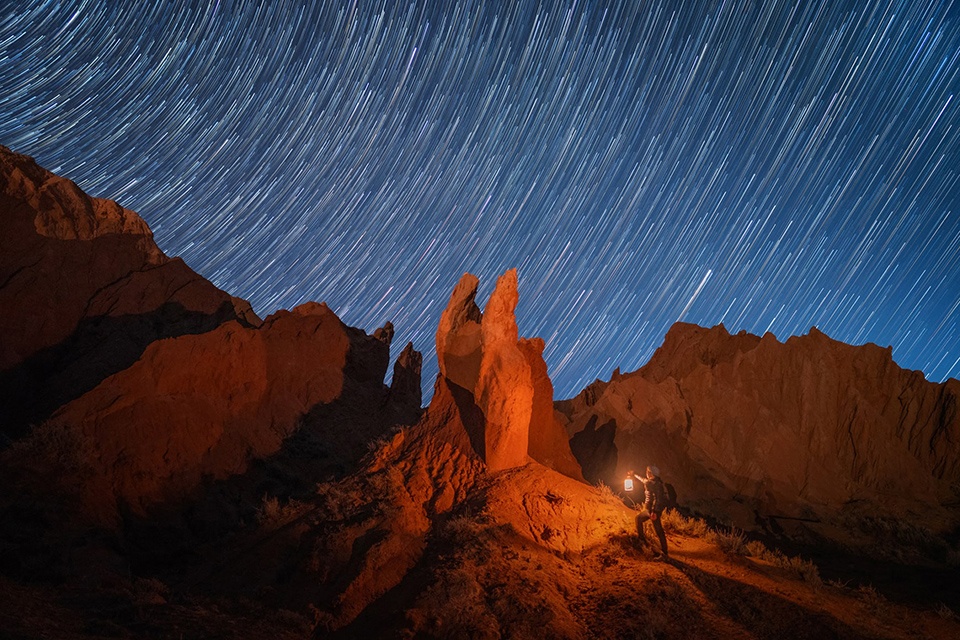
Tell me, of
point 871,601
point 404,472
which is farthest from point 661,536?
point 404,472

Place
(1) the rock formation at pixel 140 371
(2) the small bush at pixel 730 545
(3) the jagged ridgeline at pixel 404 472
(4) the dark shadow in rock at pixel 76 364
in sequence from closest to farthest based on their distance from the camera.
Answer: (3) the jagged ridgeline at pixel 404 472 < (2) the small bush at pixel 730 545 < (1) the rock formation at pixel 140 371 < (4) the dark shadow in rock at pixel 76 364

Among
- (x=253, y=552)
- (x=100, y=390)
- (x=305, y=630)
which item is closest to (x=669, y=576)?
(x=305, y=630)

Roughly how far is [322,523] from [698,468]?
30.8 m

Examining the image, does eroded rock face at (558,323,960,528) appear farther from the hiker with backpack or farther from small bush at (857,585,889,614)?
the hiker with backpack

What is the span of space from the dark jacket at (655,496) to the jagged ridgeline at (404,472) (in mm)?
1227

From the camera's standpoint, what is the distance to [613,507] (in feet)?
46.7

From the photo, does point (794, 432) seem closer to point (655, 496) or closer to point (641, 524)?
point (641, 524)

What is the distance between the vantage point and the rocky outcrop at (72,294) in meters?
25.9

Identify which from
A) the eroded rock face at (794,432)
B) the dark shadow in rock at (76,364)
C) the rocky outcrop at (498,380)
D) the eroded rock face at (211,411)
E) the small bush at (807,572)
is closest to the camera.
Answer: the small bush at (807,572)

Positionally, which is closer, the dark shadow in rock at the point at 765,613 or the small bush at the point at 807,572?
the dark shadow in rock at the point at 765,613

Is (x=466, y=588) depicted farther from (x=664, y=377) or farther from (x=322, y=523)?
(x=664, y=377)

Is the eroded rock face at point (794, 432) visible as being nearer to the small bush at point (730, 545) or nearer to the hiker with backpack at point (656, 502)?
the small bush at point (730, 545)

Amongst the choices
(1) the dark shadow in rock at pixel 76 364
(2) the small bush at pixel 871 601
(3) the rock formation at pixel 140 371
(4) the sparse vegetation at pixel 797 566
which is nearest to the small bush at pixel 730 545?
(4) the sparse vegetation at pixel 797 566

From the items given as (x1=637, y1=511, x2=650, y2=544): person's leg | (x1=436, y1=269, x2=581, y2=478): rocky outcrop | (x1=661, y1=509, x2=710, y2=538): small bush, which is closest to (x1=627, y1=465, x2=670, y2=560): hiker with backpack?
(x1=637, y1=511, x2=650, y2=544): person's leg
